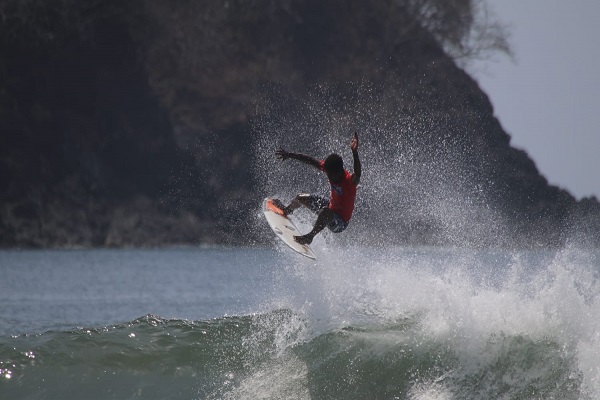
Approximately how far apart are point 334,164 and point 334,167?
44 millimetres

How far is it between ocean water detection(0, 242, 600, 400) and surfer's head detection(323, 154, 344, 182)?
155cm

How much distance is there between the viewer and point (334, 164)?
10.7 meters

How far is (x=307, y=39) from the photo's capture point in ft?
156

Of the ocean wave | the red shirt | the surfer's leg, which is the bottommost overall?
the ocean wave

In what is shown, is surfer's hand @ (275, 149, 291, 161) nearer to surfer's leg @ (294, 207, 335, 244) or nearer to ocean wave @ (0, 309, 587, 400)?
surfer's leg @ (294, 207, 335, 244)

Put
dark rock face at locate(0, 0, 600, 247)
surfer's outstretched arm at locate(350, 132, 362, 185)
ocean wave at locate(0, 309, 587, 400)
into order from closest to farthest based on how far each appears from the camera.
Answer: ocean wave at locate(0, 309, 587, 400), surfer's outstretched arm at locate(350, 132, 362, 185), dark rock face at locate(0, 0, 600, 247)

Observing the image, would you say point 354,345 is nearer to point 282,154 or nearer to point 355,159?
point 355,159

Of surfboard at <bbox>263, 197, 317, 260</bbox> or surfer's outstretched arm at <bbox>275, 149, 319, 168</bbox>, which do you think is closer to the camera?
surfer's outstretched arm at <bbox>275, 149, 319, 168</bbox>

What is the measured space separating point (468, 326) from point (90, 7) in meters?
37.8

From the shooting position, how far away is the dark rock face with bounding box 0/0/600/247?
37.2m

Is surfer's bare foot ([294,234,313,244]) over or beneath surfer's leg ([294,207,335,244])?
beneath

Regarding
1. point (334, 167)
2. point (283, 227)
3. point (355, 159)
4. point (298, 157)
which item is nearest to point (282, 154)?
point (298, 157)

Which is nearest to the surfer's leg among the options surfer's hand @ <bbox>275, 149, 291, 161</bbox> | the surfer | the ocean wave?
the surfer

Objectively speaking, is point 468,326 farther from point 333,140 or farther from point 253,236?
point 333,140
